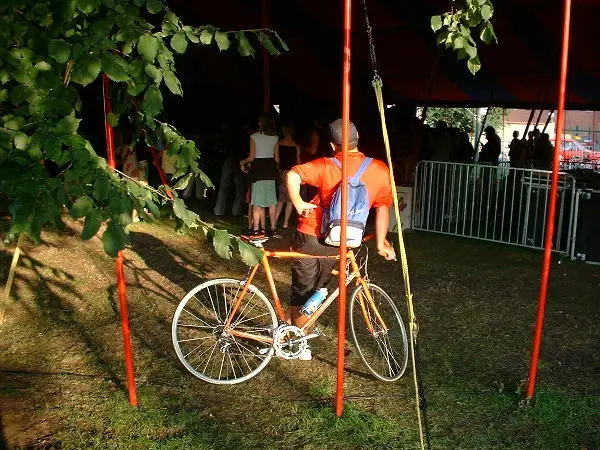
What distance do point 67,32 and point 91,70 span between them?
0.29 m

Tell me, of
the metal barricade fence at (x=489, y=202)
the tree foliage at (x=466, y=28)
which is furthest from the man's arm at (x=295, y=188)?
the metal barricade fence at (x=489, y=202)

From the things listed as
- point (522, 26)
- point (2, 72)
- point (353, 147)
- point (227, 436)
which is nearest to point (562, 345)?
point (353, 147)

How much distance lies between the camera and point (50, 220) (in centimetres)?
258

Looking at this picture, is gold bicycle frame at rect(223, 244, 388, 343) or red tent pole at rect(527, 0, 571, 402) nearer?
red tent pole at rect(527, 0, 571, 402)

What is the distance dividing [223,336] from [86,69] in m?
2.28

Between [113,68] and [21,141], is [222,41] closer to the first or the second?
[113,68]

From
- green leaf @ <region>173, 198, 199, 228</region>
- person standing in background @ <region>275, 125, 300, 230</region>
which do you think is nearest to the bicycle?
green leaf @ <region>173, 198, 199, 228</region>

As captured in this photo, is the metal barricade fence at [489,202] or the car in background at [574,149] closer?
the metal barricade fence at [489,202]

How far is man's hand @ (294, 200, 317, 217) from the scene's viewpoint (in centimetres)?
414

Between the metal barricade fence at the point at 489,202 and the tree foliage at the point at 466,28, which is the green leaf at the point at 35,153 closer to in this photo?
the tree foliage at the point at 466,28

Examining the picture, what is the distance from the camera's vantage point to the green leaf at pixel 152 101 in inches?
117

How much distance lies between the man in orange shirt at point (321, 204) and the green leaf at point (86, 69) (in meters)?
1.67

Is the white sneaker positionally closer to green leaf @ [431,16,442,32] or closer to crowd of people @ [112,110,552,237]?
crowd of people @ [112,110,552,237]

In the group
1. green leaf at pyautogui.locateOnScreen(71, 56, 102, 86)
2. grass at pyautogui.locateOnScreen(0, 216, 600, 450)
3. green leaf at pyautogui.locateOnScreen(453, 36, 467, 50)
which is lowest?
grass at pyautogui.locateOnScreen(0, 216, 600, 450)
